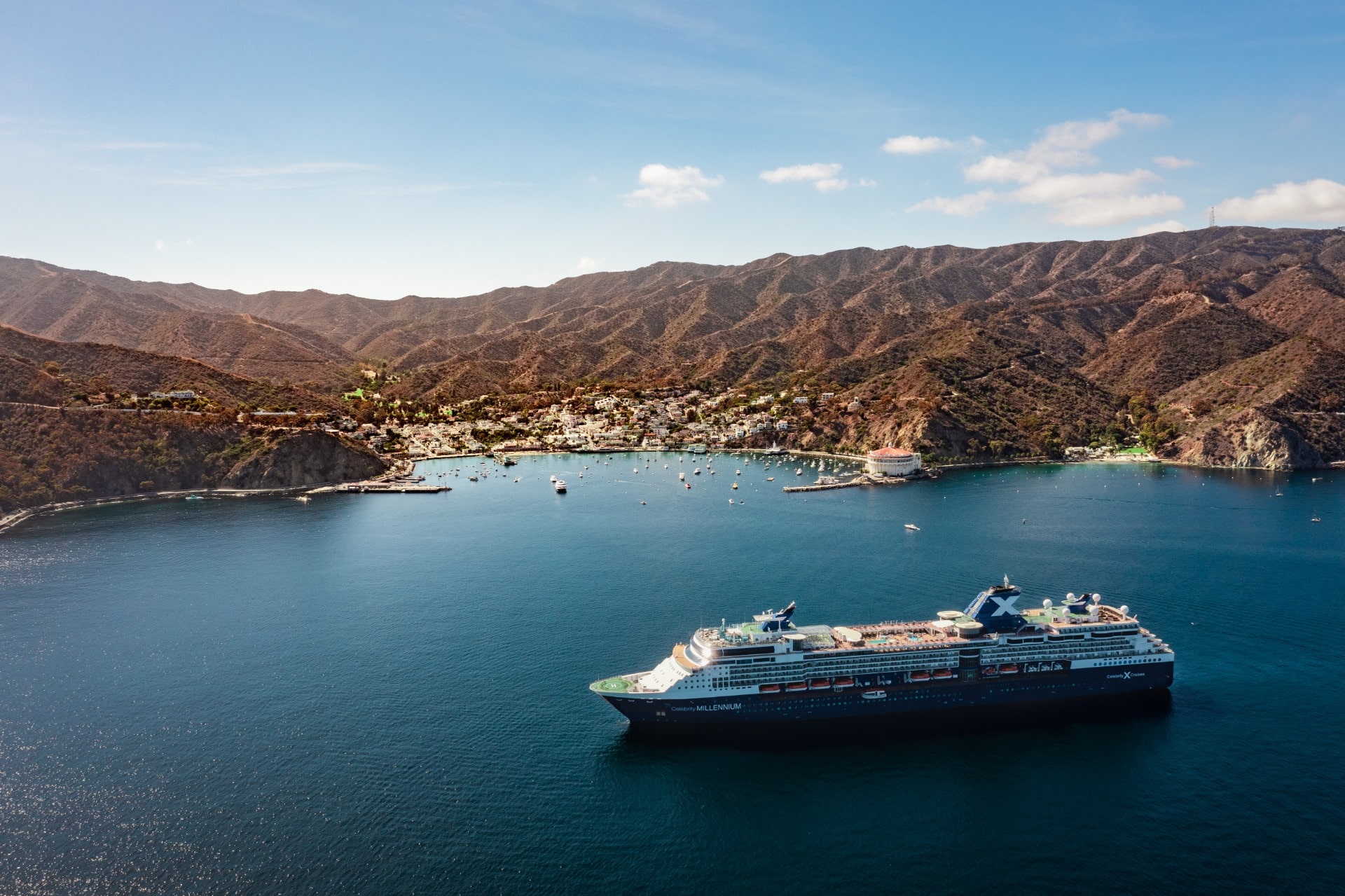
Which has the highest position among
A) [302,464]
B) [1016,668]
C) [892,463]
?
[302,464]

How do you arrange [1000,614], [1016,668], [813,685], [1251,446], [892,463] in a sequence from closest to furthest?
[813,685] < [1016,668] < [1000,614] < [892,463] < [1251,446]

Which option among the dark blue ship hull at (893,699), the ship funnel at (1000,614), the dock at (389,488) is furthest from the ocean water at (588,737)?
the dock at (389,488)

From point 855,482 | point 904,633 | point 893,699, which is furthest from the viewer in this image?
point 855,482

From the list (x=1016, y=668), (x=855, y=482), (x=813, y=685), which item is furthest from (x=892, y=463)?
(x=813, y=685)

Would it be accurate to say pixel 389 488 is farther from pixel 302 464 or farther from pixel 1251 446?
pixel 1251 446

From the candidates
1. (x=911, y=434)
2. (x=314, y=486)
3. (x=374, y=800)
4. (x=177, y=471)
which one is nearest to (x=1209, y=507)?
(x=911, y=434)

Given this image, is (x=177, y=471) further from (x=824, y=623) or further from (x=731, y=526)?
(x=824, y=623)
